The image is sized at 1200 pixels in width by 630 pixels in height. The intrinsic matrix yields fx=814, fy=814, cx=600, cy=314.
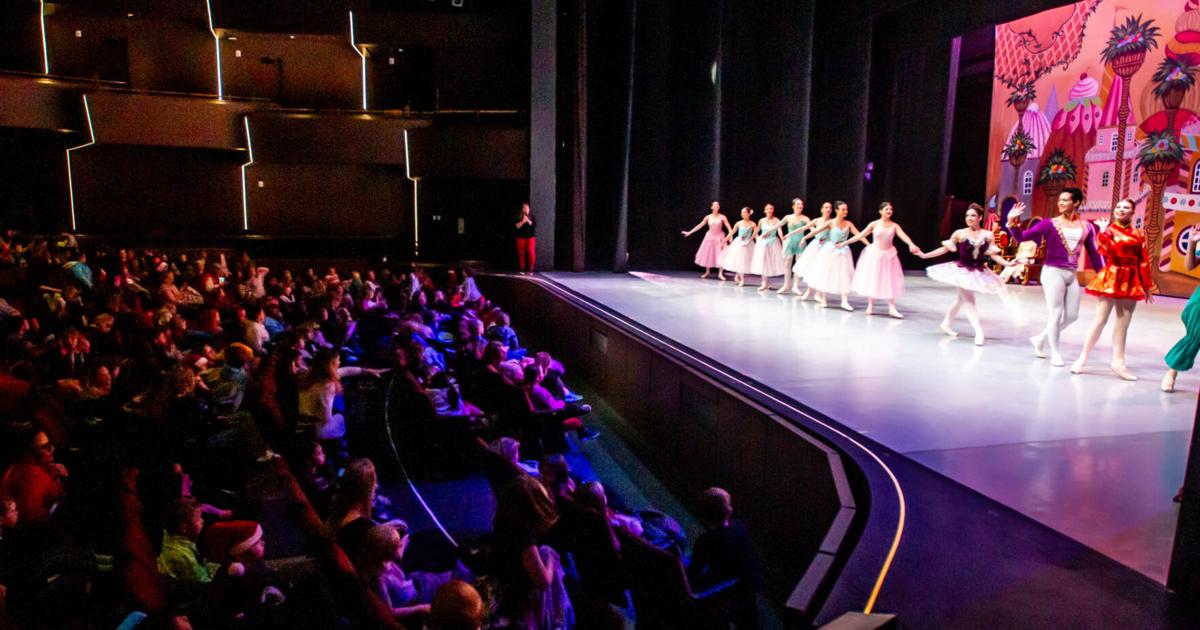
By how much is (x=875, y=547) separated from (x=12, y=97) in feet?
48.2

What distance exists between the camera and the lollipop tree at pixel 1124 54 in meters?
11.0

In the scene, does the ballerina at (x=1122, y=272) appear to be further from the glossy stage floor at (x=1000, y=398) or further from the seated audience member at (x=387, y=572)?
the seated audience member at (x=387, y=572)

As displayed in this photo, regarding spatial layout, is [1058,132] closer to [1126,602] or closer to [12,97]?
[1126,602]

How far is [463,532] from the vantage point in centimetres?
479

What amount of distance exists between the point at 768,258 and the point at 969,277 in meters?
4.09

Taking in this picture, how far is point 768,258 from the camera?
11031 mm

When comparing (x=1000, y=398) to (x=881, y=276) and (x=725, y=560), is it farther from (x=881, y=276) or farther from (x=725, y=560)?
(x=881, y=276)

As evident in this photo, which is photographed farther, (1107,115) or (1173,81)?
(1107,115)

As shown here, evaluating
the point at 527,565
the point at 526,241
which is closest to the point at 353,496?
the point at 527,565

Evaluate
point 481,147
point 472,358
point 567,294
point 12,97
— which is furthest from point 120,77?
point 472,358

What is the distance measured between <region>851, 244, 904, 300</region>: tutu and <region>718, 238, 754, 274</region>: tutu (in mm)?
2721

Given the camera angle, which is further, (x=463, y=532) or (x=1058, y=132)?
(x=1058, y=132)

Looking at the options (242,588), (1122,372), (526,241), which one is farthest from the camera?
(526,241)

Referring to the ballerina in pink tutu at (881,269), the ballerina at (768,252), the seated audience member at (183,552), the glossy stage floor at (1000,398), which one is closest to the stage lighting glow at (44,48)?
the glossy stage floor at (1000,398)
